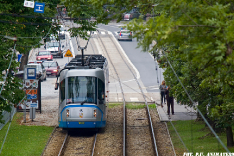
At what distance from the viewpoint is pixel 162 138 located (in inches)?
695

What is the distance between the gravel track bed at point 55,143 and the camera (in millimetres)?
15281

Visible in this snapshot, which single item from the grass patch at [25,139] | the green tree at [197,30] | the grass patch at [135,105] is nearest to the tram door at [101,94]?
the grass patch at [25,139]

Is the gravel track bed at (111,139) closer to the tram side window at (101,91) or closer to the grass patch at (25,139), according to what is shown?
the tram side window at (101,91)

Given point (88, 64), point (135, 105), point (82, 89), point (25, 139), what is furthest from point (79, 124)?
point (135, 105)

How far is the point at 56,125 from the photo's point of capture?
20.5m

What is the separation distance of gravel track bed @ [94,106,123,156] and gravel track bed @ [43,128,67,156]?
1.60 metres

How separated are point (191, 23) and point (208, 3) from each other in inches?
37.2

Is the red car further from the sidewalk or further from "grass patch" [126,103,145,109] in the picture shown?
the sidewalk

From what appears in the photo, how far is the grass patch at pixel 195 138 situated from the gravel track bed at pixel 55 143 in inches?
189

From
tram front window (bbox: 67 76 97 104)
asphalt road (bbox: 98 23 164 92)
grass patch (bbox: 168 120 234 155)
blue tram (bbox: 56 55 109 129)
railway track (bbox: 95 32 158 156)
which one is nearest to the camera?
grass patch (bbox: 168 120 234 155)

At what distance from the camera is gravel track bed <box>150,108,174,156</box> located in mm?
15272

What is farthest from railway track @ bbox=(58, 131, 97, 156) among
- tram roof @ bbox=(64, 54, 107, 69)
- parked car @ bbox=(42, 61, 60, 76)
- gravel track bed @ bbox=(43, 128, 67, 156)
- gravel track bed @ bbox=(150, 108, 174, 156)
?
parked car @ bbox=(42, 61, 60, 76)

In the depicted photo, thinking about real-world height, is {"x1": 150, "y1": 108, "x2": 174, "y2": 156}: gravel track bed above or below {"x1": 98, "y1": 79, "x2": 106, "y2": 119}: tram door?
below

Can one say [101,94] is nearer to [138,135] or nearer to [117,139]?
[117,139]
